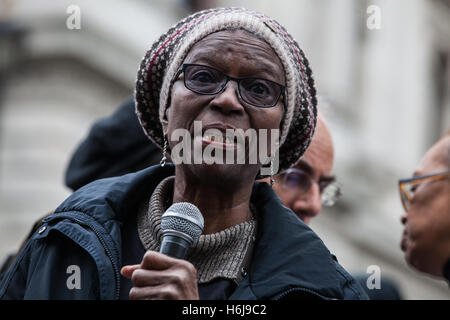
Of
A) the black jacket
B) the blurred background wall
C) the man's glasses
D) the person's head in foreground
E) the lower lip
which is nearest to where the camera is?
the black jacket

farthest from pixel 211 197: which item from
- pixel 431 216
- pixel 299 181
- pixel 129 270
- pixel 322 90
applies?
pixel 322 90

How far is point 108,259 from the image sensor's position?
2.79m

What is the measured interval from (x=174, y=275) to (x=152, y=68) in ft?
3.57

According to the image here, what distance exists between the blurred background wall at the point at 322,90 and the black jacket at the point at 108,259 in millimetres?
1626

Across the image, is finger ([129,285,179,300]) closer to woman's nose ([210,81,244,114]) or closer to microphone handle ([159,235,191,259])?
microphone handle ([159,235,191,259])

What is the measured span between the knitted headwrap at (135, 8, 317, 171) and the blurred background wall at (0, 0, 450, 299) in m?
1.10

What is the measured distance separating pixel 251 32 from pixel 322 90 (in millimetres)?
3952

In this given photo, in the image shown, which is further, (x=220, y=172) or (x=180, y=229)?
(x=220, y=172)

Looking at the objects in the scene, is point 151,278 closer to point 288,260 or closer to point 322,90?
point 288,260

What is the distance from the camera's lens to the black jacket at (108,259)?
108 inches

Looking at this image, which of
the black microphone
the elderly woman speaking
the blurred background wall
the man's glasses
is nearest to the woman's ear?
the elderly woman speaking

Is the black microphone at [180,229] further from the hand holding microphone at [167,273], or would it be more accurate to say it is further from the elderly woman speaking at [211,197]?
the elderly woman speaking at [211,197]

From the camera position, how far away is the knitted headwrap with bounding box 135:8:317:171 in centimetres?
315
